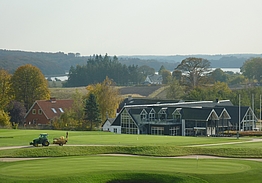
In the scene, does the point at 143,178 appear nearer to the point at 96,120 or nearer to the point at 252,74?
the point at 96,120

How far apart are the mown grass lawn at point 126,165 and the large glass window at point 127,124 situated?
35127 millimetres

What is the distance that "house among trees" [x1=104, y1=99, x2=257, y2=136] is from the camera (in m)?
87.7

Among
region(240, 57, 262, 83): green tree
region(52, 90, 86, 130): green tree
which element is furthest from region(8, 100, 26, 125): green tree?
region(240, 57, 262, 83): green tree

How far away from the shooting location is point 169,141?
62.0 meters

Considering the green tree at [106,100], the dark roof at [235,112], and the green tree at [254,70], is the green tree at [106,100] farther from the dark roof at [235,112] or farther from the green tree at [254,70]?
the green tree at [254,70]

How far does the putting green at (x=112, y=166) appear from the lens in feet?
122

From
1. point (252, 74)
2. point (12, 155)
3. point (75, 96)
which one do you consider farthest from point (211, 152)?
point (252, 74)

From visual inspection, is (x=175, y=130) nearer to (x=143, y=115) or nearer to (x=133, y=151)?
(x=143, y=115)

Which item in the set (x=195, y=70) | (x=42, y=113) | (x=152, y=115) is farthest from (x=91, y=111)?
(x=195, y=70)

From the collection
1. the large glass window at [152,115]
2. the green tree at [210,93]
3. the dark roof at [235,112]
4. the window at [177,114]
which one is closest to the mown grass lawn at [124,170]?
the window at [177,114]

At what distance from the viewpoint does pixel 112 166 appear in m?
39.8

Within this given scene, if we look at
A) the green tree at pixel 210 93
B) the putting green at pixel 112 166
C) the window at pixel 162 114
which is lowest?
the window at pixel 162 114

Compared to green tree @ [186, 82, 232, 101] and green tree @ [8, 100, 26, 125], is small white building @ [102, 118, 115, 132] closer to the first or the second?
green tree @ [8, 100, 26, 125]

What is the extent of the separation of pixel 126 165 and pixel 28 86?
2878 inches
